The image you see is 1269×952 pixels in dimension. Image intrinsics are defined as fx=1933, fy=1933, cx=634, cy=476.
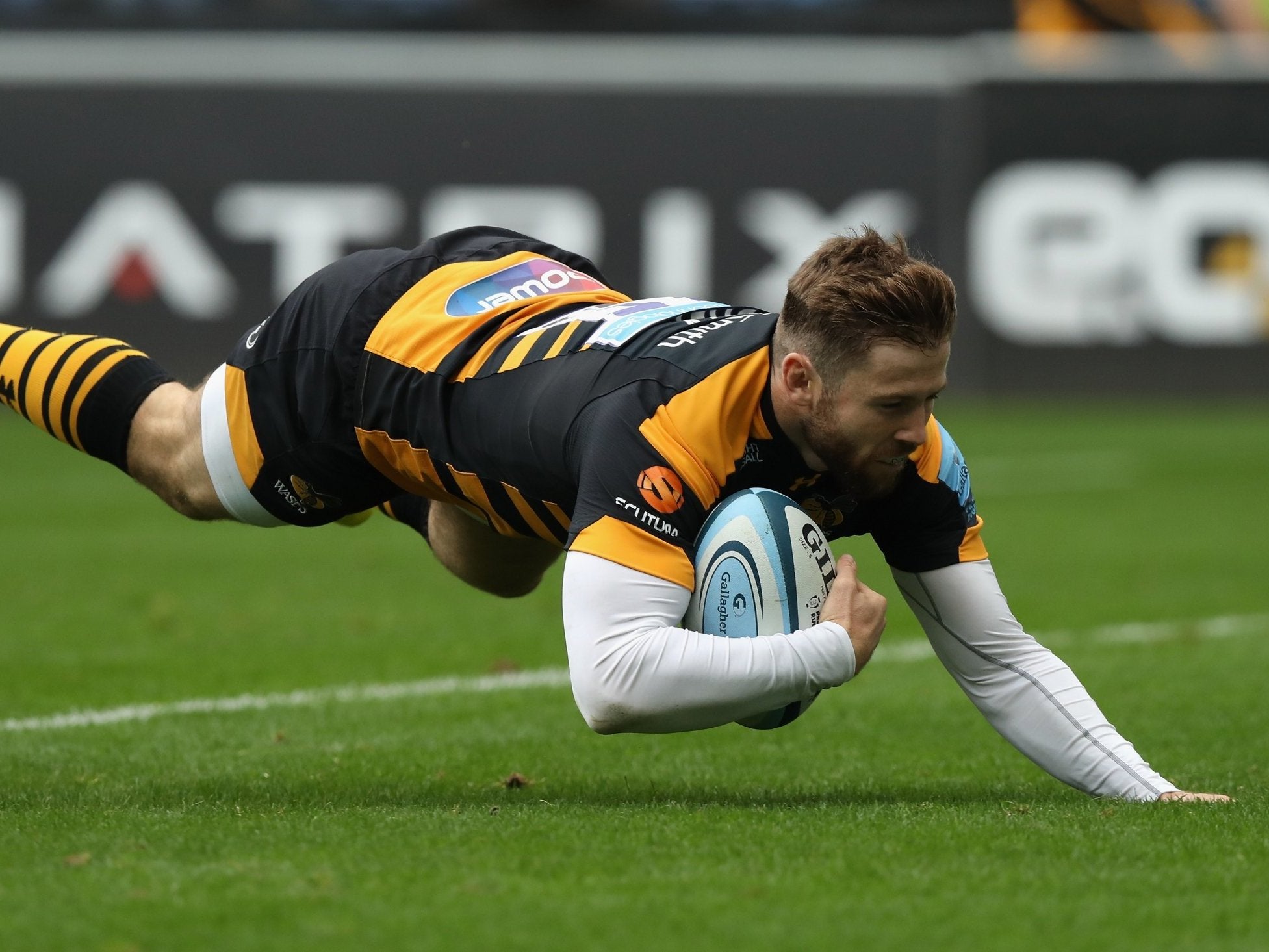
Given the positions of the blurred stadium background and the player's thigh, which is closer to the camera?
the blurred stadium background

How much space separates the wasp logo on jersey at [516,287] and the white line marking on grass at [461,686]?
224 cm

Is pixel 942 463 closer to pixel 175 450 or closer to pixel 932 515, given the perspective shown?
pixel 932 515

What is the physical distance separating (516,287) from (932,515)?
132 centimetres

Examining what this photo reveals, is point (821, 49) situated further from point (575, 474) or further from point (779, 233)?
point (575, 474)

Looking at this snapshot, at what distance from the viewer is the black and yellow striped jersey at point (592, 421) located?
454 centimetres

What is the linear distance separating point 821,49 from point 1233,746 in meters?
16.7

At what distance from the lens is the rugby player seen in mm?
4492

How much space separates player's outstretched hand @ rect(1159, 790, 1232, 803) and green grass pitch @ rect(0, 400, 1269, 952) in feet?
0.31

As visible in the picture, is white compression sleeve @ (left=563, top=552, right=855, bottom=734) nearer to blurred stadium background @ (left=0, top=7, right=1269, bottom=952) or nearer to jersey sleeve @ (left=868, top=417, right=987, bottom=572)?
blurred stadium background @ (left=0, top=7, right=1269, bottom=952)

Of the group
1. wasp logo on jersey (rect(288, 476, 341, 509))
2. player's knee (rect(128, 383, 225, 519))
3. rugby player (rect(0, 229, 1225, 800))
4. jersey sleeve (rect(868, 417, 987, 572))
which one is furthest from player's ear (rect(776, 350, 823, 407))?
player's knee (rect(128, 383, 225, 519))

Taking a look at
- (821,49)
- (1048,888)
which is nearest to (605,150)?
(821,49)

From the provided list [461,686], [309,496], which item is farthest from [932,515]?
[461,686]

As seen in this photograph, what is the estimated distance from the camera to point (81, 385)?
578 cm

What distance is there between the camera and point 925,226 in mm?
22016
